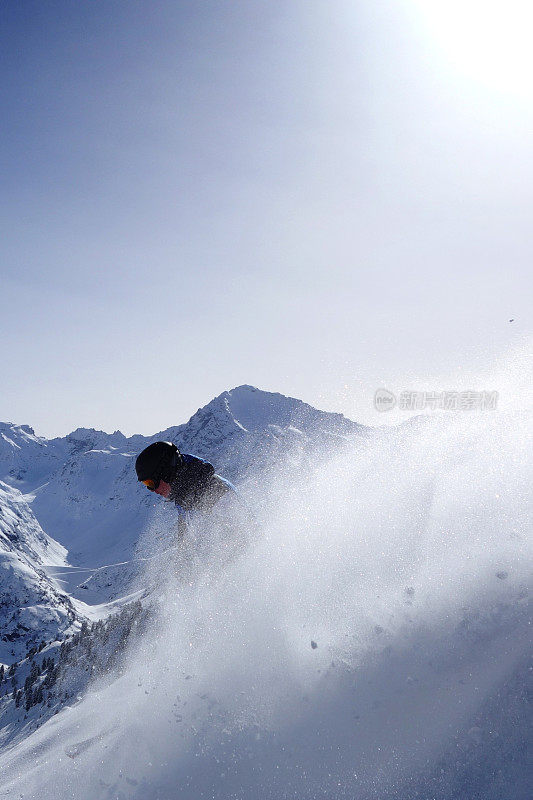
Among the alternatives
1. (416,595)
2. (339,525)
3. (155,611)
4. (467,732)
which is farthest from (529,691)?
(155,611)

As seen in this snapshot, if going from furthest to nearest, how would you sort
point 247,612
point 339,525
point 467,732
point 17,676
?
1. point 17,676
2. point 339,525
3. point 247,612
4. point 467,732

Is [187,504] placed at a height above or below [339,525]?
above

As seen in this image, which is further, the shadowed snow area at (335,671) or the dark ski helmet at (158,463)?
the dark ski helmet at (158,463)

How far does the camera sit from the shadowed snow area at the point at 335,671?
561 centimetres

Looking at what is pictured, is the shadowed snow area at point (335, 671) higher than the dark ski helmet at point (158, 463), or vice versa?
the dark ski helmet at point (158, 463)

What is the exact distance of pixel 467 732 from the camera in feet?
18.2

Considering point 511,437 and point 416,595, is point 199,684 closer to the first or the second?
point 416,595

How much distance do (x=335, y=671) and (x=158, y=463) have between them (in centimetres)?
489

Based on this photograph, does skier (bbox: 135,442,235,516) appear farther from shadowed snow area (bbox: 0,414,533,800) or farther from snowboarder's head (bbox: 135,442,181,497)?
shadowed snow area (bbox: 0,414,533,800)

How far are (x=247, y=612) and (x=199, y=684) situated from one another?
1681 mm

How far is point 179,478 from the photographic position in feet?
32.2

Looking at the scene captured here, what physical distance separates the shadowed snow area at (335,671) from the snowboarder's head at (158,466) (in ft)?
5.50

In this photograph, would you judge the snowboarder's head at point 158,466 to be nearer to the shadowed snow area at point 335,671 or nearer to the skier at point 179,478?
the skier at point 179,478

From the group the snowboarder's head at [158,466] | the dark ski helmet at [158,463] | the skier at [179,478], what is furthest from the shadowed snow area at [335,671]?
the dark ski helmet at [158,463]
